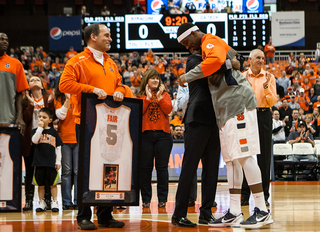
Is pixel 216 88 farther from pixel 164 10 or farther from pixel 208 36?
pixel 164 10

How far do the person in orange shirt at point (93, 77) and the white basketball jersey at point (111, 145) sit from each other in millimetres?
190

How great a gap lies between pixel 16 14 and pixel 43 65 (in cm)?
1099

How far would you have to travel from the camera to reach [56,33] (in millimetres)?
24844

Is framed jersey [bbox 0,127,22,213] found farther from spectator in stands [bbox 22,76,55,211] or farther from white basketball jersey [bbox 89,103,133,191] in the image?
white basketball jersey [bbox 89,103,133,191]

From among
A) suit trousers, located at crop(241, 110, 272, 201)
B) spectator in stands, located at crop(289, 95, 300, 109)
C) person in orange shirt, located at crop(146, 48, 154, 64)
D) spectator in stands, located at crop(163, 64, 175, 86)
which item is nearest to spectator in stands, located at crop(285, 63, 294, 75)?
spectator in stands, located at crop(289, 95, 300, 109)

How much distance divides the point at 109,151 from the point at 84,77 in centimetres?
87

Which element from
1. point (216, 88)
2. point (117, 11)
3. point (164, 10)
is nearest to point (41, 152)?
point (216, 88)

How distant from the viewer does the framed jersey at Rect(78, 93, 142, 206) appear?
4383mm

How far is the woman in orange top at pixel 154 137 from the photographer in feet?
21.3

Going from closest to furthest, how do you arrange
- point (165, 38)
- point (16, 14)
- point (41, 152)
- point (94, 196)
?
point (94, 196) → point (41, 152) → point (165, 38) → point (16, 14)

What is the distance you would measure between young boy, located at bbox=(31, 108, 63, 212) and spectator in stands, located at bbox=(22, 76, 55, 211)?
4.7 inches

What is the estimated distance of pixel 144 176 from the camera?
6.53 metres

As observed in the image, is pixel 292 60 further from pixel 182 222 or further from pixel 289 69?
pixel 182 222

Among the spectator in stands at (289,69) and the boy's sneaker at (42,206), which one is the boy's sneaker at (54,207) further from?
the spectator in stands at (289,69)
